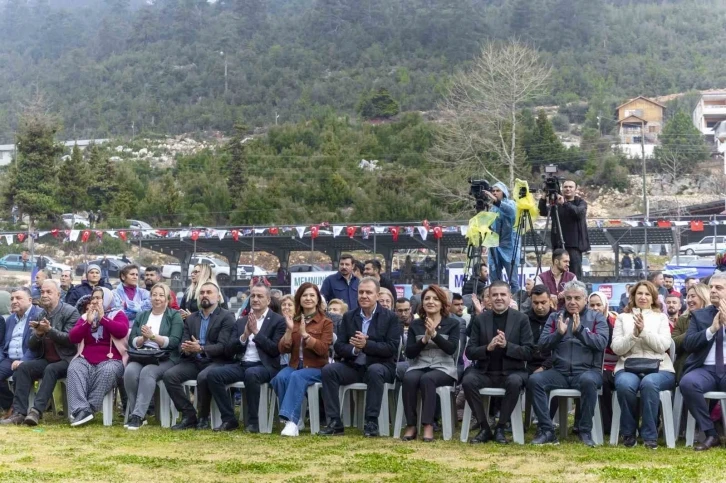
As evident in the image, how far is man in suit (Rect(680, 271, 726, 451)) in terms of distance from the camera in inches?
284

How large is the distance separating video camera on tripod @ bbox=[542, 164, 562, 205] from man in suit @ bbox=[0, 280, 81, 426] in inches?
178

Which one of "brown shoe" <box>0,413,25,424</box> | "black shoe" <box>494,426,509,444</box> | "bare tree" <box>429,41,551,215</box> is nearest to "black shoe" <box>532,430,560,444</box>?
"black shoe" <box>494,426,509,444</box>

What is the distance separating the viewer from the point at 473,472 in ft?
20.6

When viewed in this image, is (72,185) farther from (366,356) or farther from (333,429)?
(333,429)

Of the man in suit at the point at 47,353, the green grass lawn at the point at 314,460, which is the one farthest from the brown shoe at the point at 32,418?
the green grass lawn at the point at 314,460

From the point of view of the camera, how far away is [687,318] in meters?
8.03

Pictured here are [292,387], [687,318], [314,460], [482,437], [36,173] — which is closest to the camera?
[314,460]

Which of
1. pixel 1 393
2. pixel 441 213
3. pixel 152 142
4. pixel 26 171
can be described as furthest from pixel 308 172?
pixel 1 393

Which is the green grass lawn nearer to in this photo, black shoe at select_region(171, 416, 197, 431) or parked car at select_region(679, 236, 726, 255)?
black shoe at select_region(171, 416, 197, 431)

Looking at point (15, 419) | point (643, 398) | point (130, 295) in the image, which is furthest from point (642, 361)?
point (15, 419)

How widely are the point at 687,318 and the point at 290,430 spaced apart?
328 cm

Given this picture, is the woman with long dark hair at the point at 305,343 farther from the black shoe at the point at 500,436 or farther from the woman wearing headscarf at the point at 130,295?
the woman wearing headscarf at the point at 130,295

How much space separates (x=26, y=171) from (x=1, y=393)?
32.6 metres

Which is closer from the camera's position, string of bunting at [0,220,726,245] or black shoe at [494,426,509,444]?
black shoe at [494,426,509,444]
